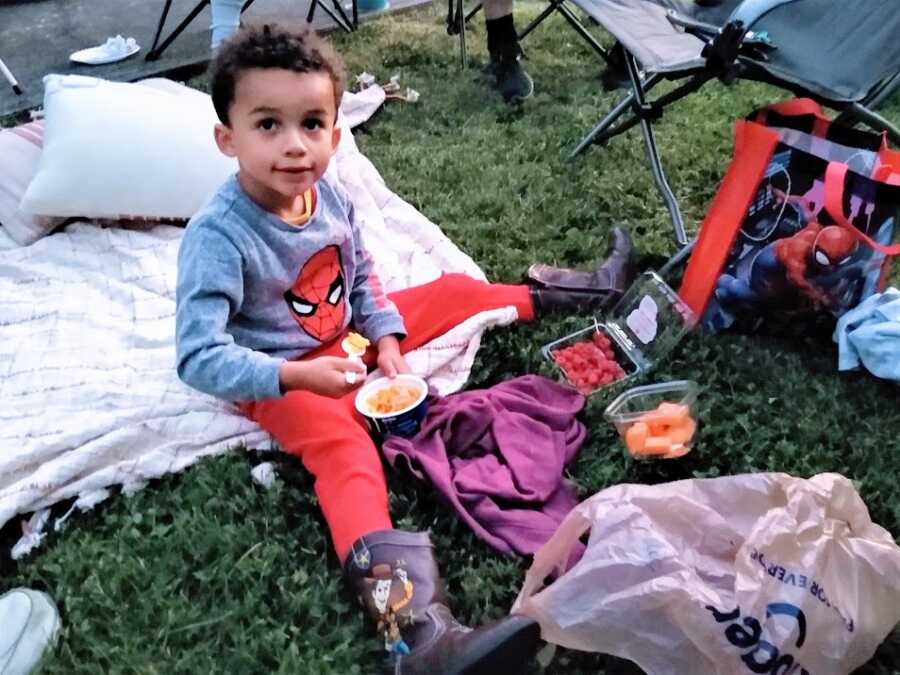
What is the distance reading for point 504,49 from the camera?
11.9ft

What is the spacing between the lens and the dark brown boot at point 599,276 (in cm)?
231

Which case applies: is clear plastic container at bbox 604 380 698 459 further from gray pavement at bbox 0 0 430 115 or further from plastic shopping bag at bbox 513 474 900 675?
gray pavement at bbox 0 0 430 115

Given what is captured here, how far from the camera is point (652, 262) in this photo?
8.29 feet

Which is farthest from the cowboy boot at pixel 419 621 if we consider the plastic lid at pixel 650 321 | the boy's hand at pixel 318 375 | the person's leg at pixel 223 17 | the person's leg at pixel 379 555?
the person's leg at pixel 223 17

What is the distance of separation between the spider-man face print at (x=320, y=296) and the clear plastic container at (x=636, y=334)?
521 mm

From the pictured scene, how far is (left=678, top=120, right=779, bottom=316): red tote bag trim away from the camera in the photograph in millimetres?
2148

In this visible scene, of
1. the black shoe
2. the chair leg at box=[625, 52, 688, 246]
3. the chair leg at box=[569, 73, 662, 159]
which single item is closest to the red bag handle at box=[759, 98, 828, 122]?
the chair leg at box=[625, 52, 688, 246]

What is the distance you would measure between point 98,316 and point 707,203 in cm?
186

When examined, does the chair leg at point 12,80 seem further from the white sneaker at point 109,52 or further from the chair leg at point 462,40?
the chair leg at point 462,40

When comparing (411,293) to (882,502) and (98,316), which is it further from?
Result: (882,502)

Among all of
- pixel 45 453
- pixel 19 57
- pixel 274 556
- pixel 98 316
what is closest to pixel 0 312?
pixel 98 316

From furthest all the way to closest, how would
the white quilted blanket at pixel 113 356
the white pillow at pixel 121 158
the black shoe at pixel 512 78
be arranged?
the black shoe at pixel 512 78 → the white pillow at pixel 121 158 → the white quilted blanket at pixel 113 356

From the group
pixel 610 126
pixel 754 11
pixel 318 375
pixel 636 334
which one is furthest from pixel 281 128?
pixel 610 126

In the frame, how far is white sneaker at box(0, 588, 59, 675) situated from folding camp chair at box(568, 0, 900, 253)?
182 cm
